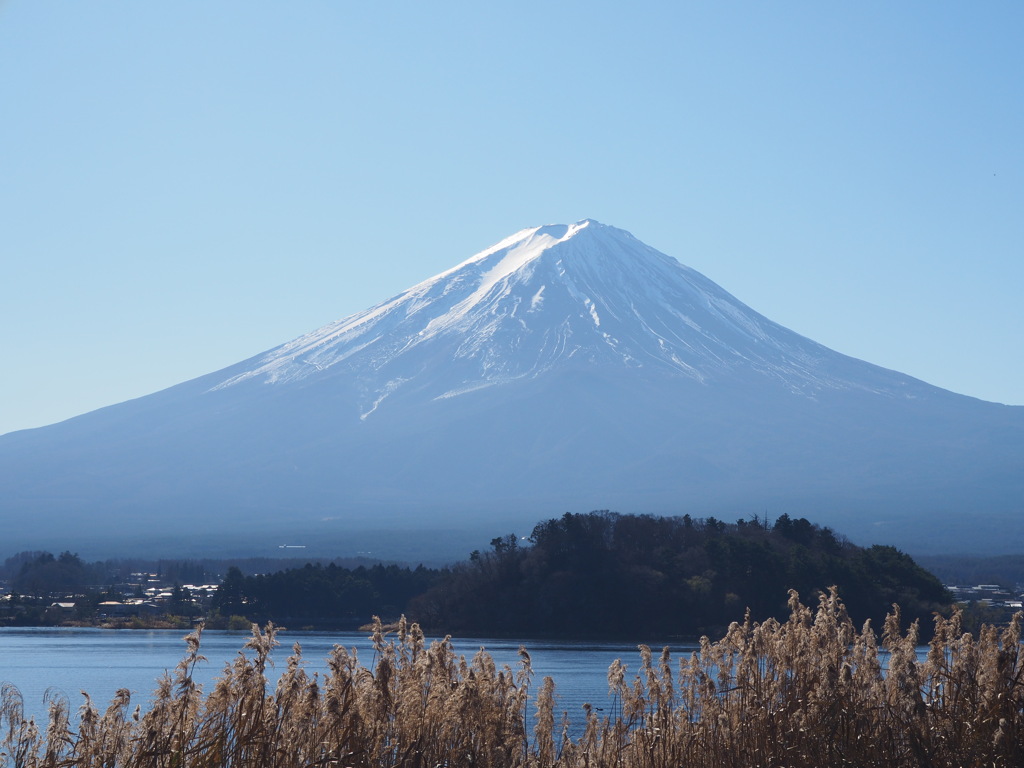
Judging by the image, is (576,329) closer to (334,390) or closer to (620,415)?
(620,415)

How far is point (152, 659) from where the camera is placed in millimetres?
28344

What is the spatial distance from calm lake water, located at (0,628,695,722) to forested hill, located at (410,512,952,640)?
212 centimetres

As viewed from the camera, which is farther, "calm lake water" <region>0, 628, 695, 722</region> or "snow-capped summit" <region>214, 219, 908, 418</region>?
"snow-capped summit" <region>214, 219, 908, 418</region>

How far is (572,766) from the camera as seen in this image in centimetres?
624

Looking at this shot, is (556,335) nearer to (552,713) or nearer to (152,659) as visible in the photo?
(152,659)

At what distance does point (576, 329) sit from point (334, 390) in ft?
85.8

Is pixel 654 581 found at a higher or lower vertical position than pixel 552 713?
higher

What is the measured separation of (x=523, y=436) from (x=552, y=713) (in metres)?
119

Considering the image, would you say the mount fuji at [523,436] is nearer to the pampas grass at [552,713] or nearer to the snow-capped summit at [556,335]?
the snow-capped summit at [556,335]

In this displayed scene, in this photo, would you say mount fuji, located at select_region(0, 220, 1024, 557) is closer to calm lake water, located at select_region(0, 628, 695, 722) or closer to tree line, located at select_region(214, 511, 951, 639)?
tree line, located at select_region(214, 511, 951, 639)

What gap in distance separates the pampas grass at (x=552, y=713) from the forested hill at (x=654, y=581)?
85.8 feet

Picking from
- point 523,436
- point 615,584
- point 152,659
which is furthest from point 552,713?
point 523,436

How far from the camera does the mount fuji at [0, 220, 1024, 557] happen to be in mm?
Answer: 105625

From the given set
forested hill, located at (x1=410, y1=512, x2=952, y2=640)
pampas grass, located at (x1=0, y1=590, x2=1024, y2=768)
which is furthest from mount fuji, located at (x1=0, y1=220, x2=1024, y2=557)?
pampas grass, located at (x1=0, y1=590, x2=1024, y2=768)
